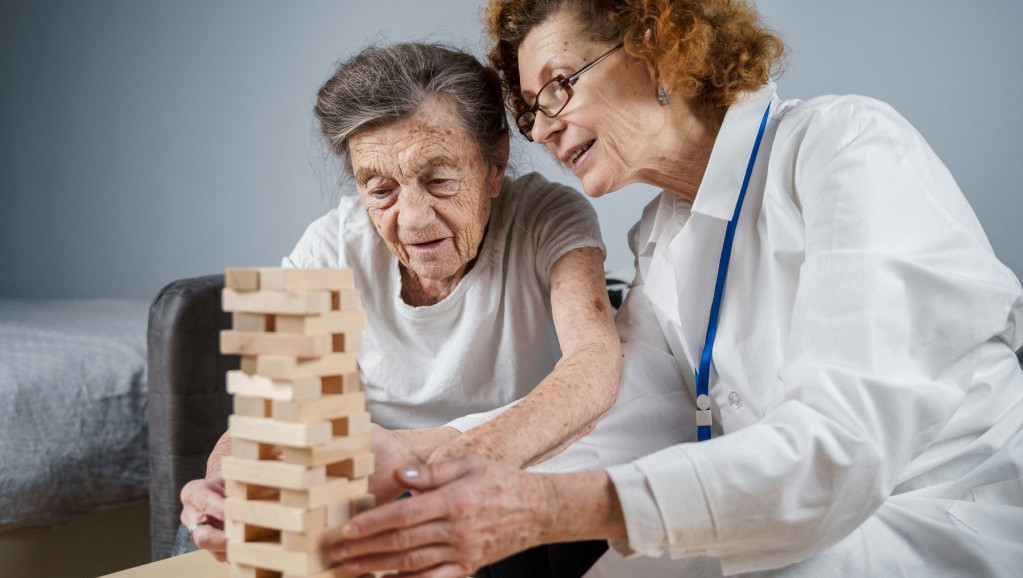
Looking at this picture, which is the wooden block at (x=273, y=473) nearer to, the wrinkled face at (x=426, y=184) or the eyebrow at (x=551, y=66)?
the wrinkled face at (x=426, y=184)

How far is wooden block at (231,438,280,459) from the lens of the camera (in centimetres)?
99

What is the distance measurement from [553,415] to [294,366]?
56 centimetres

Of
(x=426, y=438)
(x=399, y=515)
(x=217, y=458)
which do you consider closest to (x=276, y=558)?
(x=399, y=515)

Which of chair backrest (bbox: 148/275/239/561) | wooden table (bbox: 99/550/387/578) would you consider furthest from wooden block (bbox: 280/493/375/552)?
chair backrest (bbox: 148/275/239/561)

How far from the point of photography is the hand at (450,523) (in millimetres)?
936

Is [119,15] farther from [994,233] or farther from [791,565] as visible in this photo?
[791,565]

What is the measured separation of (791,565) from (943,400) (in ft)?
0.96

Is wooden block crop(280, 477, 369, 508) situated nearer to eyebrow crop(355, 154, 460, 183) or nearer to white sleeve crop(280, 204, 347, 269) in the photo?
eyebrow crop(355, 154, 460, 183)

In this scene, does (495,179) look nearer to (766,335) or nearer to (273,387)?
(766,335)

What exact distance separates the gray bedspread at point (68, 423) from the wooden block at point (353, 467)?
1624 mm

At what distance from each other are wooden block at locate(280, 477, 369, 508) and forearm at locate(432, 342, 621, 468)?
0.63 ft

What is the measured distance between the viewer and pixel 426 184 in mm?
Result: 1682

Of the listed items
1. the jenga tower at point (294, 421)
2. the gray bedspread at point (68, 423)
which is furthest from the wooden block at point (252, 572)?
the gray bedspread at point (68, 423)

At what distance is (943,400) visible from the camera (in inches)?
42.4
